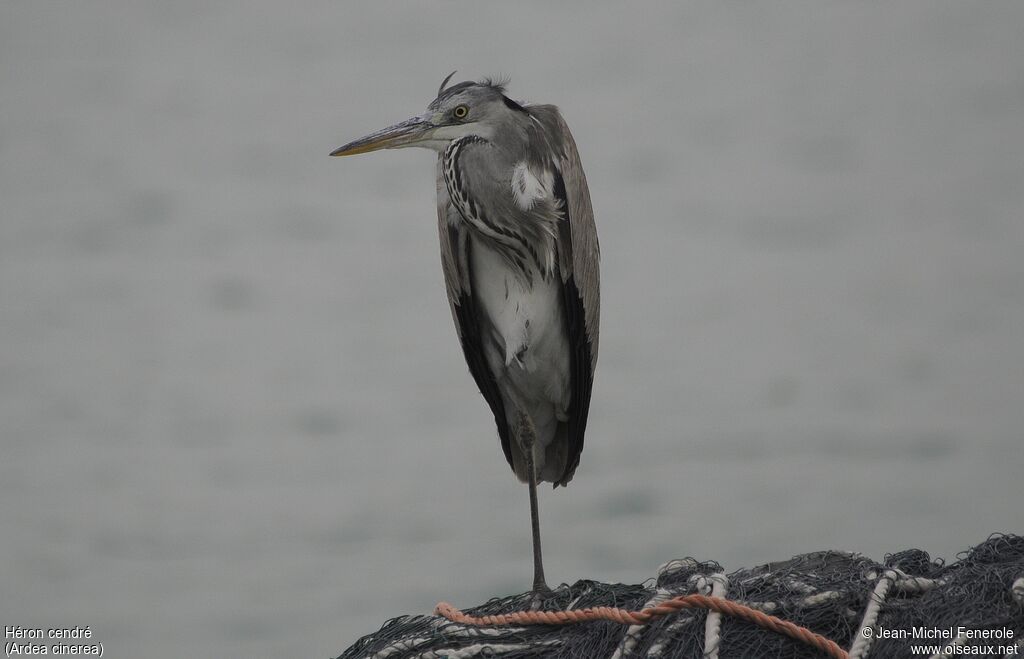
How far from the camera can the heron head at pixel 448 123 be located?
11.9 feet

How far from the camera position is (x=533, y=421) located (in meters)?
4.06

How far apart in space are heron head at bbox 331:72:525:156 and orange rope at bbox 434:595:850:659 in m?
1.55

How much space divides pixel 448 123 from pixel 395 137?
17cm

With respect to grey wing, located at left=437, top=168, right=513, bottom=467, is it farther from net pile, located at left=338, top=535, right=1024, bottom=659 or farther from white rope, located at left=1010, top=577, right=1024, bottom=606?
white rope, located at left=1010, top=577, right=1024, bottom=606

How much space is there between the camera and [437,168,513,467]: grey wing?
377cm

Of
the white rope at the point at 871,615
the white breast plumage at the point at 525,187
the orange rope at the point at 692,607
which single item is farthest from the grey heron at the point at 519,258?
the white rope at the point at 871,615

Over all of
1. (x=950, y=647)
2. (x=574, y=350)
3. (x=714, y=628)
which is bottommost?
(x=950, y=647)

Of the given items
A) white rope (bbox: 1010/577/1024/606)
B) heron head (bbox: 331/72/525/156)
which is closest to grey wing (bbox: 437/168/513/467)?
heron head (bbox: 331/72/525/156)

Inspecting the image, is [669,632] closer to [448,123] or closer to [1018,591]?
[1018,591]

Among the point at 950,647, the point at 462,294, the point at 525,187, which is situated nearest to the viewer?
the point at 950,647

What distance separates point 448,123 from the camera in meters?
3.63

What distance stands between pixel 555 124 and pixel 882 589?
198cm

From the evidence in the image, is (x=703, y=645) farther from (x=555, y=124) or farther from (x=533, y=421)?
(x=555, y=124)

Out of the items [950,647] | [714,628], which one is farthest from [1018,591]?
[714,628]
